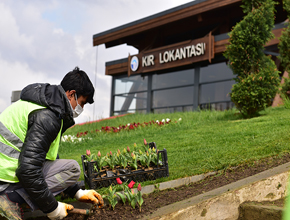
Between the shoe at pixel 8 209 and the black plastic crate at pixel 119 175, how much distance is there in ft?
3.28

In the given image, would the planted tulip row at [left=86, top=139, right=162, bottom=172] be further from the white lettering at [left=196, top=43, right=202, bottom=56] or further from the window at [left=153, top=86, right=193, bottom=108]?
the window at [left=153, top=86, right=193, bottom=108]

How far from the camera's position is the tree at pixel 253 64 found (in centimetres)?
872

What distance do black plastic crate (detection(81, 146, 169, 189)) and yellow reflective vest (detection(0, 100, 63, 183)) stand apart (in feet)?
3.39

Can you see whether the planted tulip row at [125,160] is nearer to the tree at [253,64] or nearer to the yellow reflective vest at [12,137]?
the yellow reflective vest at [12,137]

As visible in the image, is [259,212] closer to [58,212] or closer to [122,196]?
[122,196]

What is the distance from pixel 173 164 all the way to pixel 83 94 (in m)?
2.25

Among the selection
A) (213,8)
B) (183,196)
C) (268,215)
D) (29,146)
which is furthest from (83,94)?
(213,8)

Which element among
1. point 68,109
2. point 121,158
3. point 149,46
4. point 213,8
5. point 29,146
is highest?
point 213,8

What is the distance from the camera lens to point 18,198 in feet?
8.11

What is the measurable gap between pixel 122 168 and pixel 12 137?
5.13 ft

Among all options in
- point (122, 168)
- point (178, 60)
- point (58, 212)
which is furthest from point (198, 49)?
point (58, 212)

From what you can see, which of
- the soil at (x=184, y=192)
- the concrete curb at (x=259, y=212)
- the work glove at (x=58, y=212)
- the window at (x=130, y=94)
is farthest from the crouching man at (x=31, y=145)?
the window at (x=130, y=94)

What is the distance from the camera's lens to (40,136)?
229cm

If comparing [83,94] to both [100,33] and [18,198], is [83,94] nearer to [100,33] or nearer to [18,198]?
[18,198]
